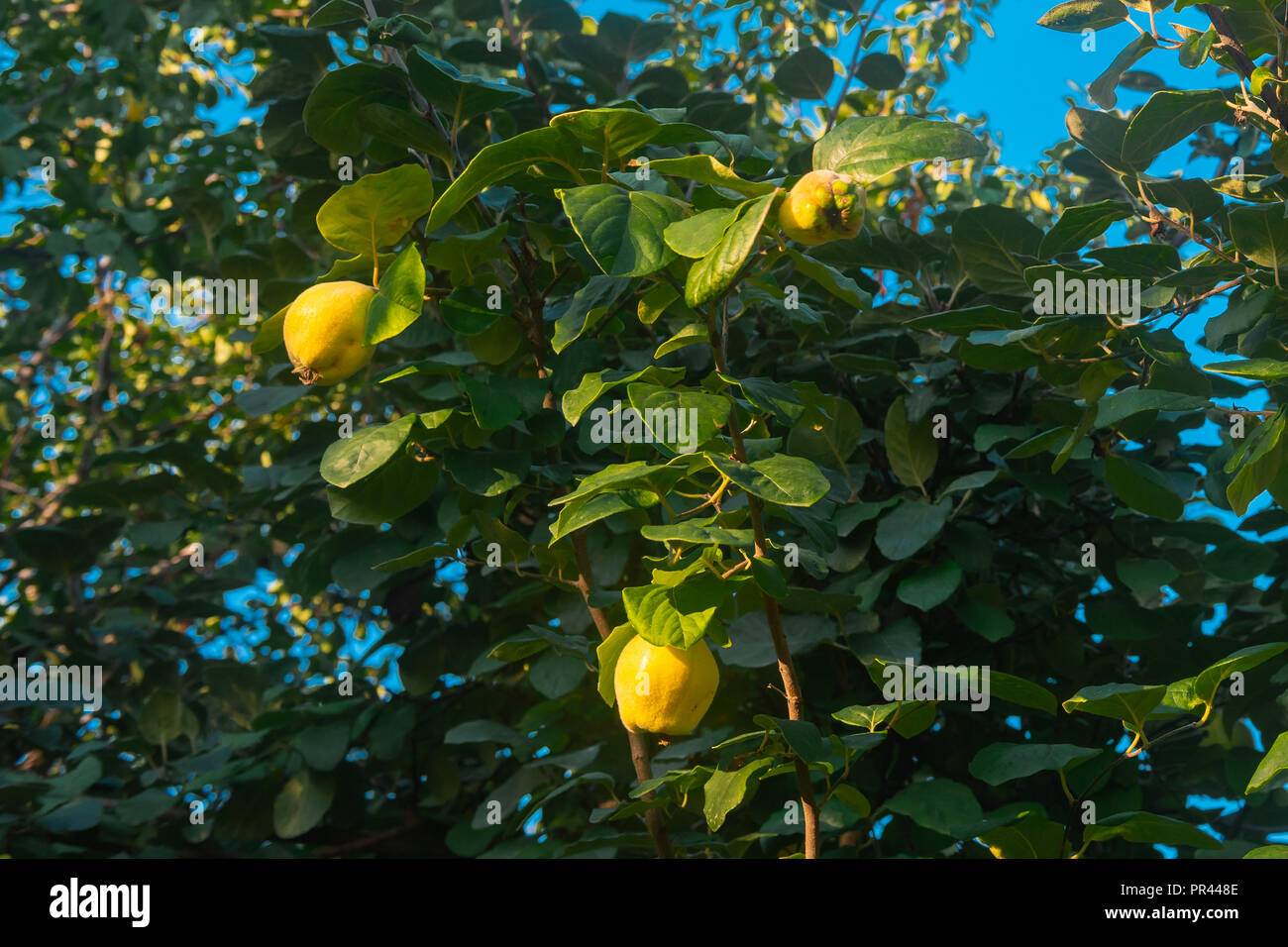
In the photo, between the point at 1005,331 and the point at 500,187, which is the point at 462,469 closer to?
the point at 500,187

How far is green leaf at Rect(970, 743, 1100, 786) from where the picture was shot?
93 cm

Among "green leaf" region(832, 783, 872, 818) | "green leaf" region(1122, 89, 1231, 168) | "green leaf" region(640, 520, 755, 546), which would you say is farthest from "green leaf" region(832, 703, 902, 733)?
"green leaf" region(1122, 89, 1231, 168)

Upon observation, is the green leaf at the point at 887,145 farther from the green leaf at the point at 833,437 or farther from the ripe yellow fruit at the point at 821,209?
the green leaf at the point at 833,437

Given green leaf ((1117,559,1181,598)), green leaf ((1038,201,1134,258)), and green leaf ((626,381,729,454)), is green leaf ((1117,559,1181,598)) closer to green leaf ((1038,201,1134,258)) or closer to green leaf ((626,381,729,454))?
green leaf ((1038,201,1134,258))

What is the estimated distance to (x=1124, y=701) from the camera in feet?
2.78

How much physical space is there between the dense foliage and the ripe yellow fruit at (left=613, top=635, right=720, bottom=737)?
0.16ft

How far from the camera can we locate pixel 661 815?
1081 millimetres

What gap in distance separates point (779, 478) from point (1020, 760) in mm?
411

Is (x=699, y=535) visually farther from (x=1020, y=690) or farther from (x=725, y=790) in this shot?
(x=1020, y=690)

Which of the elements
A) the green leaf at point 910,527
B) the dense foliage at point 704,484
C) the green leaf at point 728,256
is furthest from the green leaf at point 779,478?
the green leaf at point 910,527

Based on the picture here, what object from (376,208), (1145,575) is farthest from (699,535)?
(1145,575)

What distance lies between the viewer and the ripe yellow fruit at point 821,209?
758 mm
